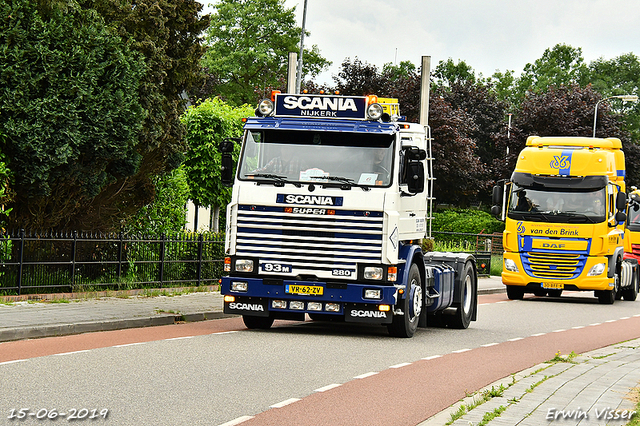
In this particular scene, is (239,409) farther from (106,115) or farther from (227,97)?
(227,97)

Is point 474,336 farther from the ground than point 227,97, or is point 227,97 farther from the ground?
point 227,97

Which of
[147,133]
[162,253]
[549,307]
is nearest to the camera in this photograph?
[147,133]

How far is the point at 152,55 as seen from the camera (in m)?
19.4

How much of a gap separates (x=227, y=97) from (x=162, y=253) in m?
45.5

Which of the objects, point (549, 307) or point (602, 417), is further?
point (549, 307)

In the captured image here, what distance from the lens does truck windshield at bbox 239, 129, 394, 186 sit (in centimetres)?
1371

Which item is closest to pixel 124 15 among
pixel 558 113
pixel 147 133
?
pixel 147 133

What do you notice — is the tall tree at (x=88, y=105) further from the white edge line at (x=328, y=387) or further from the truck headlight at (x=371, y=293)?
the white edge line at (x=328, y=387)

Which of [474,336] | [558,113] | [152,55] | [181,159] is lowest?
[474,336]

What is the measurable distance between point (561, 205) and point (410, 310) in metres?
11.0

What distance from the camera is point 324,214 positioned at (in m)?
13.5

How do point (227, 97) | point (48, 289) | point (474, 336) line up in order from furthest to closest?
point (227, 97) < point (48, 289) < point (474, 336)

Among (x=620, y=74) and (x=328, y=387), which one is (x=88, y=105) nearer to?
(x=328, y=387)

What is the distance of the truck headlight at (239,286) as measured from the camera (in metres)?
13.8
